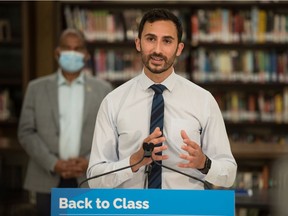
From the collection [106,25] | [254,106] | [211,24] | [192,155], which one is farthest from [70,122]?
[254,106]

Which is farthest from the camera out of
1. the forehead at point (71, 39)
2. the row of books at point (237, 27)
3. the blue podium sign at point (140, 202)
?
the row of books at point (237, 27)

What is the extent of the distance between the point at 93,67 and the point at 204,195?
4314 millimetres

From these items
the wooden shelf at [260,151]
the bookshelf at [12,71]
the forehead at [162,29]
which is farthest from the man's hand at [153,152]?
the bookshelf at [12,71]

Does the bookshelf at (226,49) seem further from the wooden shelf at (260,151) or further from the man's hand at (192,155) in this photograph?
the man's hand at (192,155)

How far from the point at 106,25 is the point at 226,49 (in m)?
1.23

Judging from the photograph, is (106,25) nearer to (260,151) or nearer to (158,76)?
(260,151)

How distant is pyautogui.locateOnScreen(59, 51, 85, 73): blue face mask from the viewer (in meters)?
3.32

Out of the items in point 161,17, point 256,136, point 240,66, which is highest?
point 161,17

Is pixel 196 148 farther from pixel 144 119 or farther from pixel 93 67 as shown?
pixel 93 67

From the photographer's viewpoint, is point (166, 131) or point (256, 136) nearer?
point (166, 131)

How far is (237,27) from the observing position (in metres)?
5.86

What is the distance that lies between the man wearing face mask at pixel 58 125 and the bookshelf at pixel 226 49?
2.63 meters

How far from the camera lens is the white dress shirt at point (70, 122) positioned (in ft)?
10.7

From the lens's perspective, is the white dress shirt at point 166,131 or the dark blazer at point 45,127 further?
the dark blazer at point 45,127
